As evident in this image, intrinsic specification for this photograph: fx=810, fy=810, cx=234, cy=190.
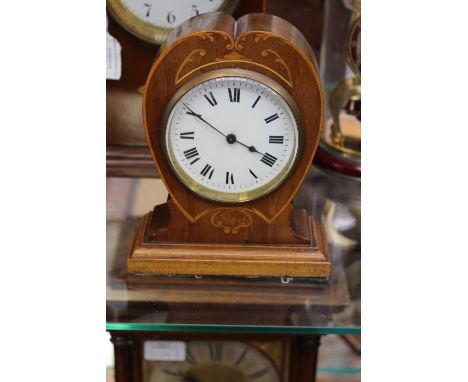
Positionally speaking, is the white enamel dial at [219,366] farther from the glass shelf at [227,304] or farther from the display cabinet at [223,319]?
the glass shelf at [227,304]

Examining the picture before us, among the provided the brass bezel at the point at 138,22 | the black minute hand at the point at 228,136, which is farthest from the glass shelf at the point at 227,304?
the brass bezel at the point at 138,22

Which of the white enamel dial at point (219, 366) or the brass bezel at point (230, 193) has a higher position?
the brass bezel at point (230, 193)

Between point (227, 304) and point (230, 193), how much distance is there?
0.59 feet

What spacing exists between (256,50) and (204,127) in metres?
0.15

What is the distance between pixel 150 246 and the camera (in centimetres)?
135

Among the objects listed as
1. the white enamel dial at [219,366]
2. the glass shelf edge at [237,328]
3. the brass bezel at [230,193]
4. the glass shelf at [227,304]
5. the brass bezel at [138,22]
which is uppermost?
the brass bezel at [138,22]

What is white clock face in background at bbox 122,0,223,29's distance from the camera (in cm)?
165

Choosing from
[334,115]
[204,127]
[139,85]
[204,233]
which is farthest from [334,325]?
[139,85]

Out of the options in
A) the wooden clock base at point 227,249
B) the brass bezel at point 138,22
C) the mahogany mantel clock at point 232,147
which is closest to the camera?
the mahogany mantel clock at point 232,147

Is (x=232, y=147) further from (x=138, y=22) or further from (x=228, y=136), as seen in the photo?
(x=138, y=22)

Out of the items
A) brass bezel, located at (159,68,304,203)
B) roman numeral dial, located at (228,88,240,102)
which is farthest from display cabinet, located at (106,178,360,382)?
roman numeral dial, located at (228,88,240,102)

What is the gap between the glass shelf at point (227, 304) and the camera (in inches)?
50.8

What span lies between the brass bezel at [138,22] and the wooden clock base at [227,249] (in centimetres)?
47

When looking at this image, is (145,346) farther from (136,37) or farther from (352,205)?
(136,37)
